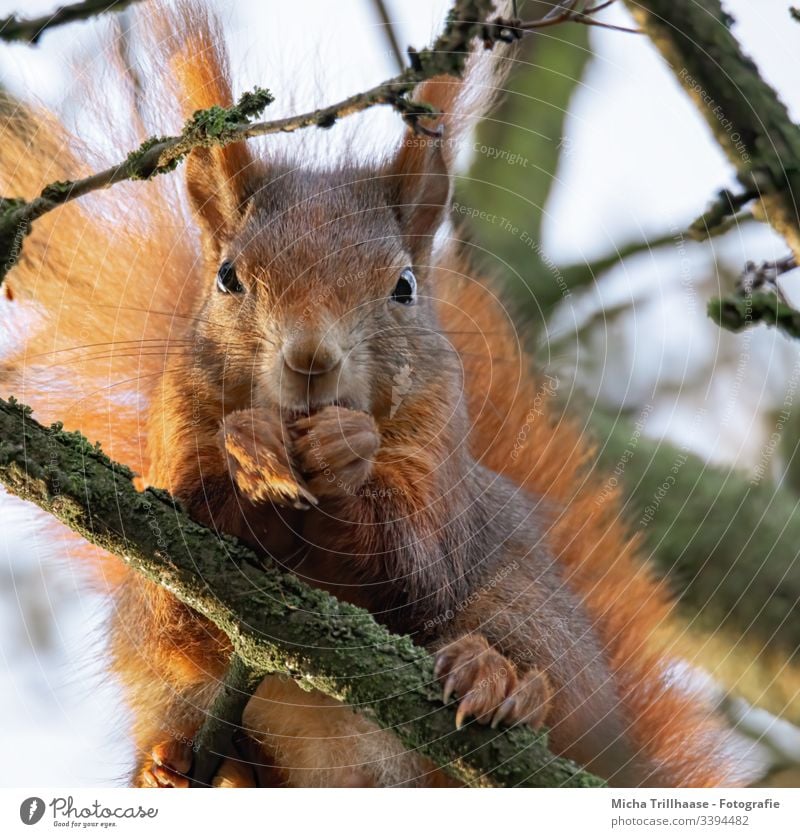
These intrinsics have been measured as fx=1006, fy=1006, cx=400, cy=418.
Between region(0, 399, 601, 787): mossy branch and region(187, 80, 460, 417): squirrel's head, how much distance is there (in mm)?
237

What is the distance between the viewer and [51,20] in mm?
1059

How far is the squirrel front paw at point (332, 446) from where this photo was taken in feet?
4.06

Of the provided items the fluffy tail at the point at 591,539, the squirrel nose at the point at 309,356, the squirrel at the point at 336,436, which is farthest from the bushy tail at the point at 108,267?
the fluffy tail at the point at 591,539

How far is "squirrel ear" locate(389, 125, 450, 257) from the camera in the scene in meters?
1.60

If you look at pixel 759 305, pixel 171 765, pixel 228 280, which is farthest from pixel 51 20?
pixel 171 765

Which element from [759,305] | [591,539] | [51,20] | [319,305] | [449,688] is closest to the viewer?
[759,305]

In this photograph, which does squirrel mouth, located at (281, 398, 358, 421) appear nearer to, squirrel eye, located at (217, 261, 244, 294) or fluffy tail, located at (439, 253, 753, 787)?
squirrel eye, located at (217, 261, 244, 294)

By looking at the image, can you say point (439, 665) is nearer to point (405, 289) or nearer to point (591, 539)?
point (405, 289)

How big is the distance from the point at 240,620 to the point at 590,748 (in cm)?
66

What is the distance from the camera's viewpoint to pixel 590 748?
152cm

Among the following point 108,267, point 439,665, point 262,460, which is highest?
point 108,267

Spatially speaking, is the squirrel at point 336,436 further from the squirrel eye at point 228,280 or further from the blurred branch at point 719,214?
the blurred branch at point 719,214

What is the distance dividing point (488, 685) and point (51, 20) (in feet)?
2.97

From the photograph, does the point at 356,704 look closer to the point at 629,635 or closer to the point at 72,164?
the point at 629,635
